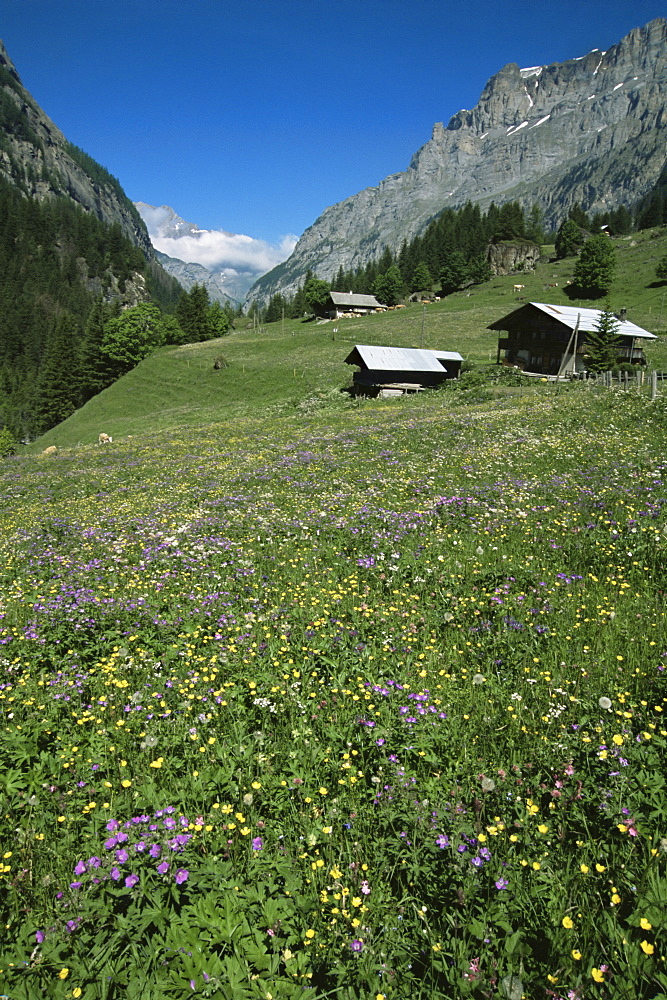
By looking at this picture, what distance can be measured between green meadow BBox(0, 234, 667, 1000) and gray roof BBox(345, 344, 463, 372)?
1704 inches

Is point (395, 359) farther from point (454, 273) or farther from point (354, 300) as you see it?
point (454, 273)

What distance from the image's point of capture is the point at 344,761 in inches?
182

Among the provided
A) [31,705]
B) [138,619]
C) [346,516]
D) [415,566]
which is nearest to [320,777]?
[31,705]

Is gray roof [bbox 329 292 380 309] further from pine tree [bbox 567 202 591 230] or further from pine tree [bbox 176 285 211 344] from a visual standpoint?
pine tree [bbox 567 202 591 230]

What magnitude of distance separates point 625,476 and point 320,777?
1147cm

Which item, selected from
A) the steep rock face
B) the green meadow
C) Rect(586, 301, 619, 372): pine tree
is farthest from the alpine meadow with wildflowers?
the steep rock face

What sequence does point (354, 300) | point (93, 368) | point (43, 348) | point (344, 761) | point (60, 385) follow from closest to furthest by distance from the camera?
point (344, 761), point (60, 385), point (93, 368), point (354, 300), point (43, 348)

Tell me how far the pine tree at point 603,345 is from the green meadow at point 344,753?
47.0 metres

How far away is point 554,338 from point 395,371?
22669 millimetres

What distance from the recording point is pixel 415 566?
862cm

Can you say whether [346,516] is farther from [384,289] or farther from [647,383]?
[384,289]

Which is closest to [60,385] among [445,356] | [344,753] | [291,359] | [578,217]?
[291,359]

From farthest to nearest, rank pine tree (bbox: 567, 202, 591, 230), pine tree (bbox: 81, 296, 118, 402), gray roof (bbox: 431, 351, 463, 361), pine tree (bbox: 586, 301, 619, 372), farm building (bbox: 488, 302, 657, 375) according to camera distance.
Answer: pine tree (bbox: 567, 202, 591, 230) < pine tree (bbox: 81, 296, 118, 402) < gray roof (bbox: 431, 351, 463, 361) < farm building (bbox: 488, 302, 657, 375) < pine tree (bbox: 586, 301, 619, 372)

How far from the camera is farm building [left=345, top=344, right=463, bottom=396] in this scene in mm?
53688
